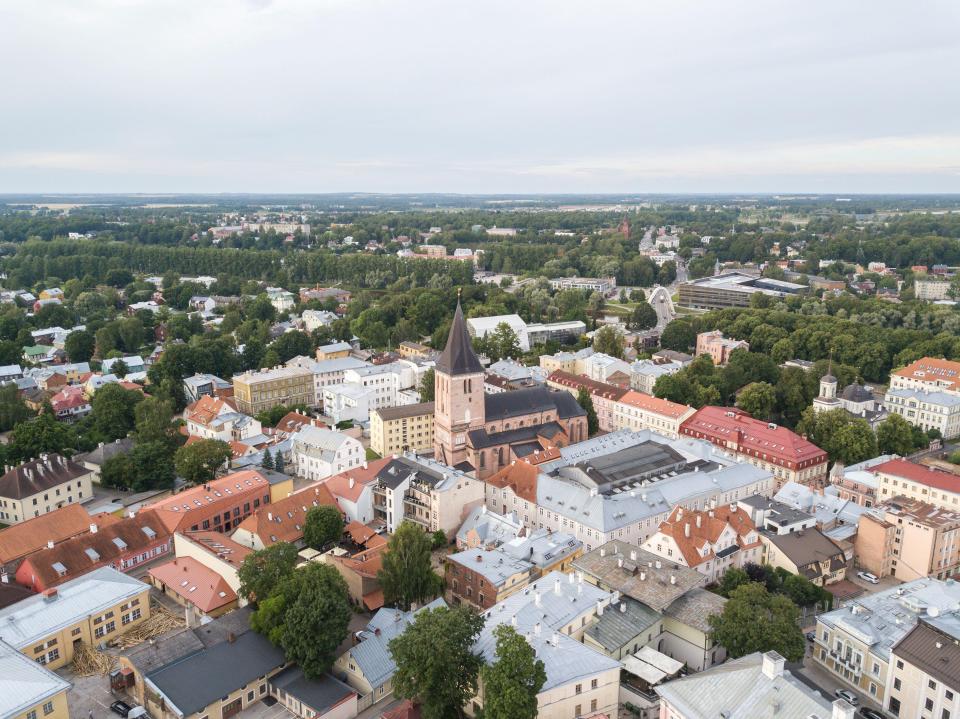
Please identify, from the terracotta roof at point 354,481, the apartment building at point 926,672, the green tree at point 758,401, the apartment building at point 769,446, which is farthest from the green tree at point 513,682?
the green tree at point 758,401

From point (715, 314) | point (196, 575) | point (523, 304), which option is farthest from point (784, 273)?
point (196, 575)

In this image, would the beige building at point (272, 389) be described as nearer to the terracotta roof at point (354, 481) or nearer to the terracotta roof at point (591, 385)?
Answer: the terracotta roof at point (591, 385)

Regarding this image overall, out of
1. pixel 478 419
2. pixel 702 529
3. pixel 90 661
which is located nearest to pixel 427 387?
pixel 478 419

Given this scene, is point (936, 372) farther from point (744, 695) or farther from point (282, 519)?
point (282, 519)

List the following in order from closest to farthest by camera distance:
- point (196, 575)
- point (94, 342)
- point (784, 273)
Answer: point (196, 575)
point (94, 342)
point (784, 273)

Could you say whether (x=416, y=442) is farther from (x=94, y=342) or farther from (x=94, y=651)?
(x=94, y=342)

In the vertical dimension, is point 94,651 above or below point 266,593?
below

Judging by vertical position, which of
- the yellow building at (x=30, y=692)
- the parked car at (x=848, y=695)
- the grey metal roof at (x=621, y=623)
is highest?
the yellow building at (x=30, y=692)
